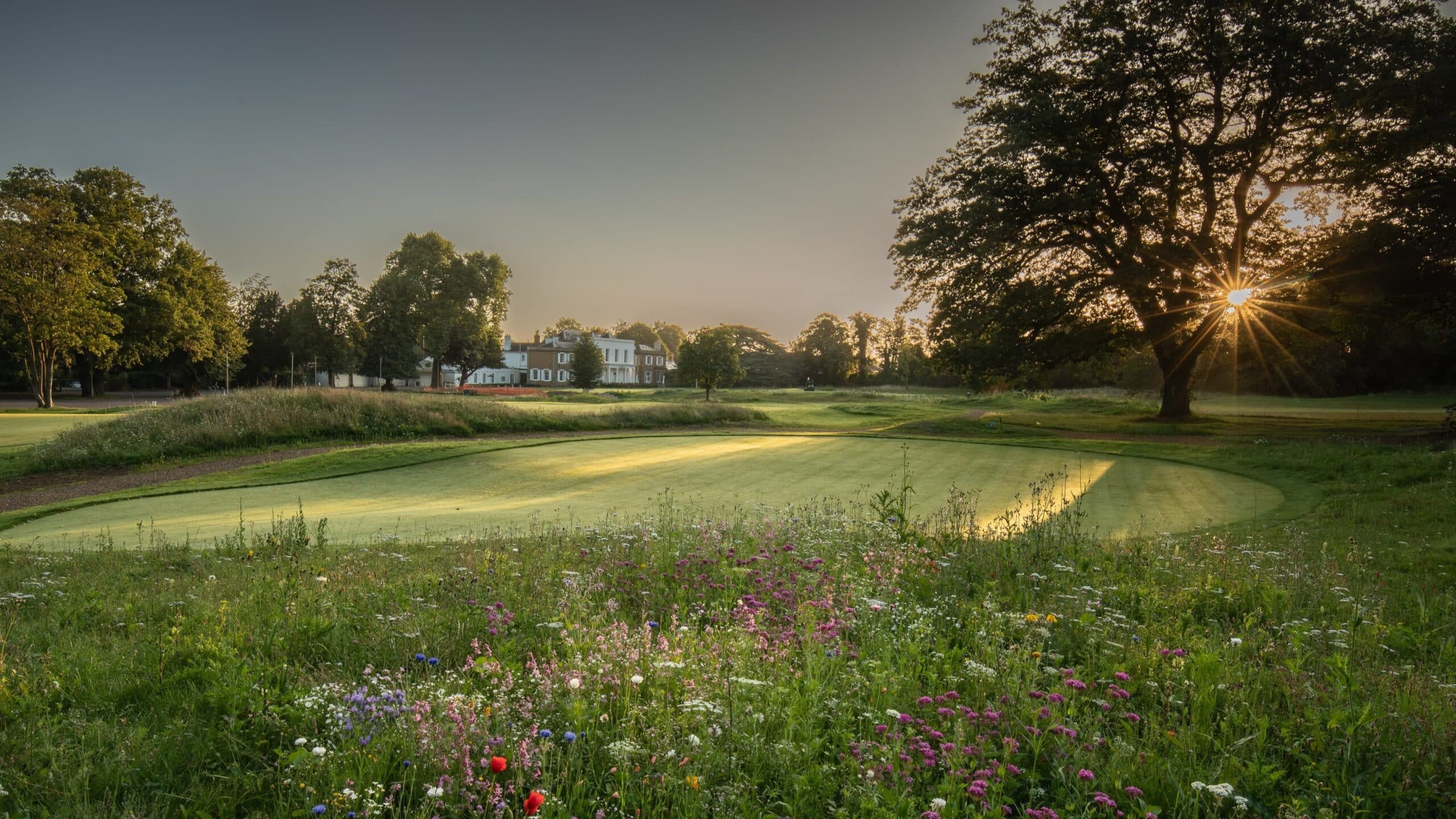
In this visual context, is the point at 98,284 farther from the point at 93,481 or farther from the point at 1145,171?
the point at 1145,171

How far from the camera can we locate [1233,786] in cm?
328

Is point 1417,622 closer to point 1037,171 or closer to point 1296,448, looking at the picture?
point 1296,448

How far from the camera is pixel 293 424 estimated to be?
89.6 ft

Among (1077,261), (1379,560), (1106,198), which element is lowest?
(1379,560)

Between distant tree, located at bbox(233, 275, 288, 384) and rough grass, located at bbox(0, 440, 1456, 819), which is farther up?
distant tree, located at bbox(233, 275, 288, 384)

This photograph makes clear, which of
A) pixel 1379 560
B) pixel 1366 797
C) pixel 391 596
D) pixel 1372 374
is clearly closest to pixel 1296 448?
pixel 1379 560

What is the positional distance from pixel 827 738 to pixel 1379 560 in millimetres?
8521

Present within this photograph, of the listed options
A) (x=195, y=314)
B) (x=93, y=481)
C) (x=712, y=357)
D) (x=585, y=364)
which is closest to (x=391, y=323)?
(x=195, y=314)

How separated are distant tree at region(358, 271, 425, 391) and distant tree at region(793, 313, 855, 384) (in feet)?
194

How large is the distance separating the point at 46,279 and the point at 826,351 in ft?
298

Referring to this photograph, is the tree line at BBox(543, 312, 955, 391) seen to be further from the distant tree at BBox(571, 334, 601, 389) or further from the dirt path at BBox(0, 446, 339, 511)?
the dirt path at BBox(0, 446, 339, 511)

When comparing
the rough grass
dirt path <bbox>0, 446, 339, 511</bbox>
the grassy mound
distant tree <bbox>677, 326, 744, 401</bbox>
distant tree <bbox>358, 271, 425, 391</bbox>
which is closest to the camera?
the rough grass

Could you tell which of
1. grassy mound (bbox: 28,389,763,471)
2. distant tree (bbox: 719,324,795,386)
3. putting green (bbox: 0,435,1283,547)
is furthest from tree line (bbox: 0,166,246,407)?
distant tree (bbox: 719,324,795,386)

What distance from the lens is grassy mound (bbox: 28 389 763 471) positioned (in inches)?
902
